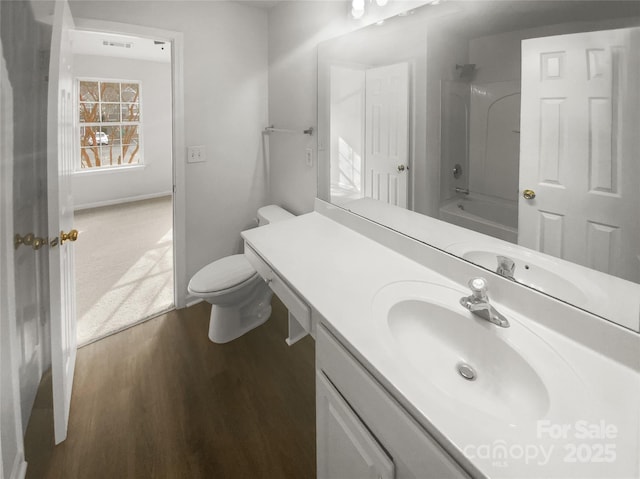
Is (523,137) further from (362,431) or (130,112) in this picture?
(130,112)

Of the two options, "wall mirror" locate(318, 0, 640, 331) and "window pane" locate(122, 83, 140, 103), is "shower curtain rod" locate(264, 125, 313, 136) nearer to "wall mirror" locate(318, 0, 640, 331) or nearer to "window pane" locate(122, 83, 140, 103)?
"wall mirror" locate(318, 0, 640, 331)

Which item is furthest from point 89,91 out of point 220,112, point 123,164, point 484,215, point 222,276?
point 484,215

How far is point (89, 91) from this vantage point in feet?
16.5

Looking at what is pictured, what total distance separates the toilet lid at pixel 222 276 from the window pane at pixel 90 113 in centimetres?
439

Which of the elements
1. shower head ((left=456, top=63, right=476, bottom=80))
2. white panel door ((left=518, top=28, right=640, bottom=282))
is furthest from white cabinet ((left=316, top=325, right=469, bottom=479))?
shower head ((left=456, top=63, right=476, bottom=80))

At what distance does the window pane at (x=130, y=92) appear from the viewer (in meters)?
5.31

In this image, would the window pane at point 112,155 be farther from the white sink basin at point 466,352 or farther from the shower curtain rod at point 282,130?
the white sink basin at point 466,352

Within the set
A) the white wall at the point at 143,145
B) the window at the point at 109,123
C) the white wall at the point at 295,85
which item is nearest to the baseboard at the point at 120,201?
the white wall at the point at 143,145

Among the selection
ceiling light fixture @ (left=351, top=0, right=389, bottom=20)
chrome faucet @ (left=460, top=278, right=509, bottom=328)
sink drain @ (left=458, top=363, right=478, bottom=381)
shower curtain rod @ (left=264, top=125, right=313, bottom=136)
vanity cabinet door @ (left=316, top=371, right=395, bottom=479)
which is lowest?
vanity cabinet door @ (left=316, top=371, right=395, bottom=479)

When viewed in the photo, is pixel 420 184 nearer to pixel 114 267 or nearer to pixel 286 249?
pixel 286 249

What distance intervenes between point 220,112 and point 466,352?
7.52ft

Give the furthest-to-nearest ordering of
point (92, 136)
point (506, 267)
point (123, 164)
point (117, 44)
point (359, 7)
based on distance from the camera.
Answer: point (123, 164), point (92, 136), point (117, 44), point (359, 7), point (506, 267)

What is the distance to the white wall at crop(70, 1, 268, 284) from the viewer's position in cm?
232

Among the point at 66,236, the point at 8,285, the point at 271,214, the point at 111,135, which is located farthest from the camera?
the point at 111,135
